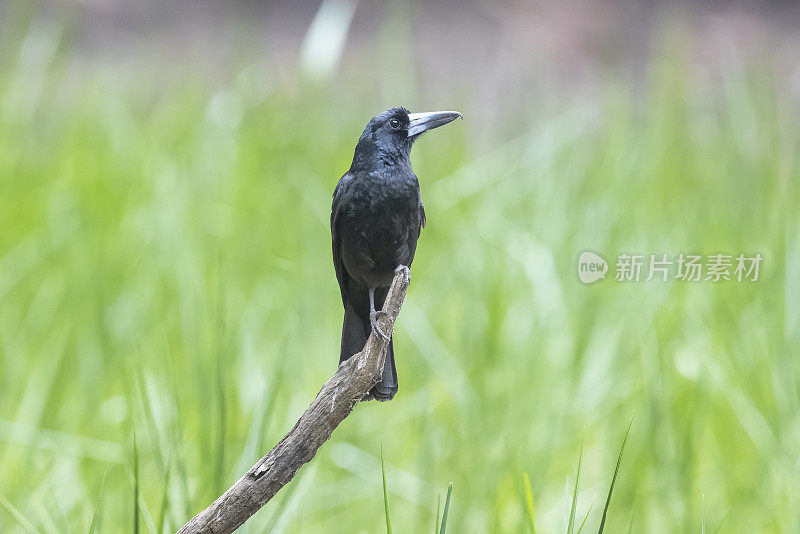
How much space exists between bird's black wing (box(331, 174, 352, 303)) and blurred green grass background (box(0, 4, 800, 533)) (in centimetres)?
24

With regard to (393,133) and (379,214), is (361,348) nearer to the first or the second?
(379,214)

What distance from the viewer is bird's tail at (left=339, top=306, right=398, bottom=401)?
3.63 ft

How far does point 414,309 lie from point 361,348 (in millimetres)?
999

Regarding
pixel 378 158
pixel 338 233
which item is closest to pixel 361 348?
pixel 338 233

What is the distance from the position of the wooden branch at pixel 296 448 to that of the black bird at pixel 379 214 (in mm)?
92

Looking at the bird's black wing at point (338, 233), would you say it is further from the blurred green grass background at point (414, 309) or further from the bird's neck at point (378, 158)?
the blurred green grass background at point (414, 309)

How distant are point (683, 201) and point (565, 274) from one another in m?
0.83

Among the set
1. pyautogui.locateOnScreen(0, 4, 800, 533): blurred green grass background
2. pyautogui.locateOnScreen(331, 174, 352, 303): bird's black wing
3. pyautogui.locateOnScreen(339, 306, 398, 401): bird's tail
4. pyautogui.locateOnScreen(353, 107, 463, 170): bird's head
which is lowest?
pyautogui.locateOnScreen(0, 4, 800, 533): blurred green grass background

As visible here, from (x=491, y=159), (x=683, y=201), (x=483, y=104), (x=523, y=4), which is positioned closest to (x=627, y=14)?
(x=523, y=4)

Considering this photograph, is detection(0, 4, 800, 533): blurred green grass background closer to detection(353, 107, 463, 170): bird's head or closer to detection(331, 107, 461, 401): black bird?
detection(331, 107, 461, 401): black bird

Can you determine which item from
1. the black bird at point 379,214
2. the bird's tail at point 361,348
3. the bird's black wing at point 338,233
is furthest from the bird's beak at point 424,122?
the bird's tail at point 361,348

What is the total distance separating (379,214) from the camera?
1.18m

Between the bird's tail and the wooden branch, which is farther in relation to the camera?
the bird's tail

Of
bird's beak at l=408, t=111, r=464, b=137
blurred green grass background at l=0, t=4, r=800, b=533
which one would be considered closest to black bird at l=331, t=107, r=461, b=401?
bird's beak at l=408, t=111, r=464, b=137
